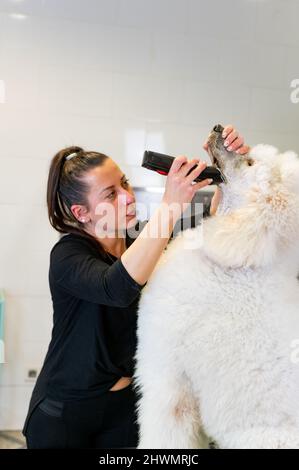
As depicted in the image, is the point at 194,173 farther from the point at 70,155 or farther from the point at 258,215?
the point at 70,155

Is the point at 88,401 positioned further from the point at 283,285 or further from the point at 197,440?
the point at 283,285

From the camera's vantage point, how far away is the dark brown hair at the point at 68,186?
991 millimetres

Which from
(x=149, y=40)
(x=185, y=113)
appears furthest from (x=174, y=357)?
(x=149, y=40)

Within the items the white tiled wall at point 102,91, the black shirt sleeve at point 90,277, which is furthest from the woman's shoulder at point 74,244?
the white tiled wall at point 102,91

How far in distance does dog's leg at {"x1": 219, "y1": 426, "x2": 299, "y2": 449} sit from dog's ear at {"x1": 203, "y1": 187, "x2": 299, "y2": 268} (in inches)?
10.8

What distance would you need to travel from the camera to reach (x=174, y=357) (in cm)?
82

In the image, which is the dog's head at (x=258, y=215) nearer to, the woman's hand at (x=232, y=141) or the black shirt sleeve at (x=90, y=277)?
the woman's hand at (x=232, y=141)

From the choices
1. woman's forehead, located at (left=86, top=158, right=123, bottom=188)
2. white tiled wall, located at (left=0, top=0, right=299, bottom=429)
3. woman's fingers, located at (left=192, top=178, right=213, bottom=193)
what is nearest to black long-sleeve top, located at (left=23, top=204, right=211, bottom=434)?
woman's forehead, located at (left=86, top=158, right=123, bottom=188)

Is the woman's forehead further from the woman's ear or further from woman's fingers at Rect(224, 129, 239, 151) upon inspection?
woman's fingers at Rect(224, 129, 239, 151)

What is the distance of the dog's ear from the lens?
812 mm

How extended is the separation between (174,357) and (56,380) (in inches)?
10.7

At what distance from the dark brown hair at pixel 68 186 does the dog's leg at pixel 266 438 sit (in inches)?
18.4

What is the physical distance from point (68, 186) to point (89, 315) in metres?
0.28

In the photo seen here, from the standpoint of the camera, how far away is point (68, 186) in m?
1.00
